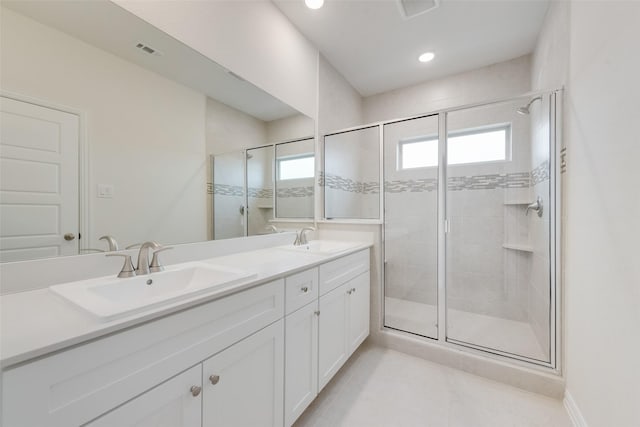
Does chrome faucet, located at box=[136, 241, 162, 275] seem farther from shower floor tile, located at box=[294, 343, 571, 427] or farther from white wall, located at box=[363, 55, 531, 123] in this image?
white wall, located at box=[363, 55, 531, 123]

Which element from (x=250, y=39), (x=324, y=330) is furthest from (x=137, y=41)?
(x=324, y=330)

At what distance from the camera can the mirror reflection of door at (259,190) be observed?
1.76 m

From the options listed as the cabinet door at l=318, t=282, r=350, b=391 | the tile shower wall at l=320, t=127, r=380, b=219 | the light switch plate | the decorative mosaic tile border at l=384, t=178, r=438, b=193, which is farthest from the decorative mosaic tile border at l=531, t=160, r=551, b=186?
the light switch plate

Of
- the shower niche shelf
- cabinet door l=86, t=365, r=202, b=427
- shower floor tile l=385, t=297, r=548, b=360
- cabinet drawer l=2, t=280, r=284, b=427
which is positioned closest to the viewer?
cabinet drawer l=2, t=280, r=284, b=427

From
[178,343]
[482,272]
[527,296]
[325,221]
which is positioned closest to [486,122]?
[482,272]

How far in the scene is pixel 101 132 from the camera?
102 cm

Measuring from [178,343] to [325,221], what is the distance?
172cm

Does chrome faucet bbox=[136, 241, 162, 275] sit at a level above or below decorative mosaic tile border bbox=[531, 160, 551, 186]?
below

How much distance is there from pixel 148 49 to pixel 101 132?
19.0 inches

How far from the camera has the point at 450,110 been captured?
199 cm

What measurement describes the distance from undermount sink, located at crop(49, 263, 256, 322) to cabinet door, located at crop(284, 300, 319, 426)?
39cm

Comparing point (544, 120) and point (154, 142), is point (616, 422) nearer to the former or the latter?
point (544, 120)

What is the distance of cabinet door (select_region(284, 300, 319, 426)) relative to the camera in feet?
3.79

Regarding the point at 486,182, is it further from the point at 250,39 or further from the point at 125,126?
the point at 125,126
